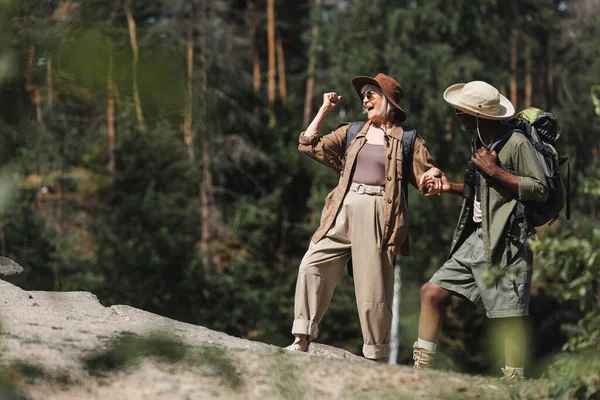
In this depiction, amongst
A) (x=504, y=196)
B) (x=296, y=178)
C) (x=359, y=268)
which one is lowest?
(x=296, y=178)

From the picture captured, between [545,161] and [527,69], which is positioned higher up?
[527,69]

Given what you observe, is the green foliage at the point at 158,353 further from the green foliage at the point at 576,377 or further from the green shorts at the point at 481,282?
the green shorts at the point at 481,282

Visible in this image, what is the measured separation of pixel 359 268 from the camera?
5457 mm

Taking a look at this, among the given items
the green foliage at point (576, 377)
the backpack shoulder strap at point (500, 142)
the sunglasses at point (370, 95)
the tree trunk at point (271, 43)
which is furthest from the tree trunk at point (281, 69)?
the green foliage at point (576, 377)

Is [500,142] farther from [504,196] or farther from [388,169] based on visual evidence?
[388,169]

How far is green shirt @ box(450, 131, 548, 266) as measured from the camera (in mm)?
4848

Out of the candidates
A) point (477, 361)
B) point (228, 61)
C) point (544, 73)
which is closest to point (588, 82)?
point (544, 73)

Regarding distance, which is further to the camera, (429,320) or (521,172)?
(429,320)

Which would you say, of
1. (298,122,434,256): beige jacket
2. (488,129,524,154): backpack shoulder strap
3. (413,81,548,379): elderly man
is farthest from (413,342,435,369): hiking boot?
(488,129,524,154): backpack shoulder strap

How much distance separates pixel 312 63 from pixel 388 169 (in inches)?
991

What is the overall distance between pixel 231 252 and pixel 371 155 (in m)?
24.1

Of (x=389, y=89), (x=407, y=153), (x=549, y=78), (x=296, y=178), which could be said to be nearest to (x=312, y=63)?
(x=296, y=178)

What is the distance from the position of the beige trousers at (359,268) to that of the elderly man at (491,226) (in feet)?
1.08

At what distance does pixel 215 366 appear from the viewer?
1.25m
